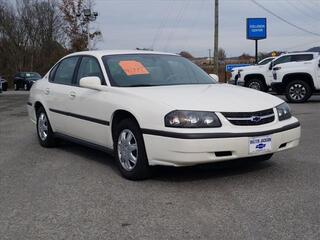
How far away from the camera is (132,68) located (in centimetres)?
630

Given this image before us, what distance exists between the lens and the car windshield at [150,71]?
6152mm

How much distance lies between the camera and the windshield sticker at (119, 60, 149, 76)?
6242mm

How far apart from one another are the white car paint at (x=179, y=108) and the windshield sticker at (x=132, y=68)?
25 centimetres

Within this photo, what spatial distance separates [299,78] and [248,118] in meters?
11.5

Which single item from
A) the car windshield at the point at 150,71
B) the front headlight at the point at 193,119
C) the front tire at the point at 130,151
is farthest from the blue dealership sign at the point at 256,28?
the front headlight at the point at 193,119

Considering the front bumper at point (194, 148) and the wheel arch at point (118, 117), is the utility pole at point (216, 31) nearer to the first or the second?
the wheel arch at point (118, 117)

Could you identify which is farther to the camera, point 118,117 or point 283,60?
point 283,60

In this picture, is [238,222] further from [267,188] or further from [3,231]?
[3,231]

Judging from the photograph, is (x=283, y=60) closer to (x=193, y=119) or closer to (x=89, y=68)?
(x=89, y=68)

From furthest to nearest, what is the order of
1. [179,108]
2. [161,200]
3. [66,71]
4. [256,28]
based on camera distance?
[256,28], [66,71], [179,108], [161,200]

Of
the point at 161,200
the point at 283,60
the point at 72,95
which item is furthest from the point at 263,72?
the point at 161,200

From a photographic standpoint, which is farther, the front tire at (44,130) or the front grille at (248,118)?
the front tire at (44,130)

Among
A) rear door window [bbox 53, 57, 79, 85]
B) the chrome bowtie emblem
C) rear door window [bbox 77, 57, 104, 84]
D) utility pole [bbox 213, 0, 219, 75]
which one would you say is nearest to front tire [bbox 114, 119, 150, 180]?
rear door window [bbox 77, 57, 104, 84]

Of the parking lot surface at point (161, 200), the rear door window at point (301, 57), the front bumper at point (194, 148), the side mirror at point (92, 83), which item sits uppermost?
the side mirror at point (92, 83)
